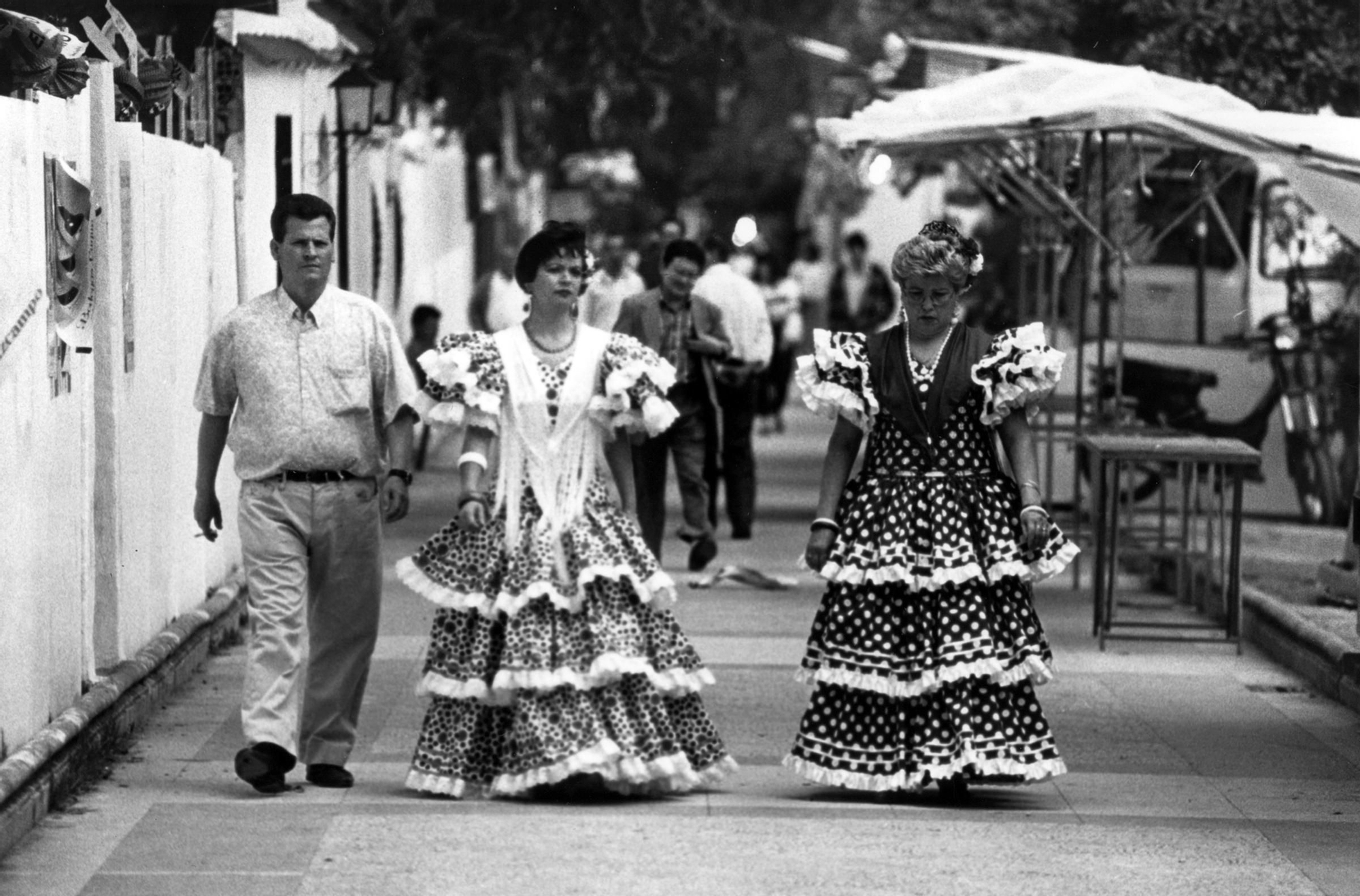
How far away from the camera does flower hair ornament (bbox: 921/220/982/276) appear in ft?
29.9

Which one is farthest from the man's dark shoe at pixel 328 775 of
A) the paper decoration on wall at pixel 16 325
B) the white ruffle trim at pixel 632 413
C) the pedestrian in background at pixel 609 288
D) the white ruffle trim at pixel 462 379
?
the pedestrian in background at pixel 609 288

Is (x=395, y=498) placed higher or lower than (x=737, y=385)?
higher

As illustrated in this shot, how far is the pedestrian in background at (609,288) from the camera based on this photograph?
18.4 metres

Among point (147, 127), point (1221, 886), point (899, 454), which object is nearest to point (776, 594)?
point (147, 127)

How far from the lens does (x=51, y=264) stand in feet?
30.4

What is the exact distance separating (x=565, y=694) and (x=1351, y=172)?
3.73m

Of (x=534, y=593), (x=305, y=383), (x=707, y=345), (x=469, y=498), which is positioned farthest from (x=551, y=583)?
(x=707, y=345)

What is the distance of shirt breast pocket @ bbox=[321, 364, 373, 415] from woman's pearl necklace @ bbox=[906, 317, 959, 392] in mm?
1778

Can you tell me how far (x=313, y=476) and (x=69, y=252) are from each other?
128cm

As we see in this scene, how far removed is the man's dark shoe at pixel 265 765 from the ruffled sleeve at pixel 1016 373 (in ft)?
8.21

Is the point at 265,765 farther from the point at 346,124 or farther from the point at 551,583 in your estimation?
the point at 346,124

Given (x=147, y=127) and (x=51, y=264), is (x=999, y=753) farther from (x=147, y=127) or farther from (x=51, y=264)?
(x=147, y=127)

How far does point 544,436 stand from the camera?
29.5 ft

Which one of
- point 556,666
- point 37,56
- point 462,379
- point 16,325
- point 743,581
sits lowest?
point 743,581
